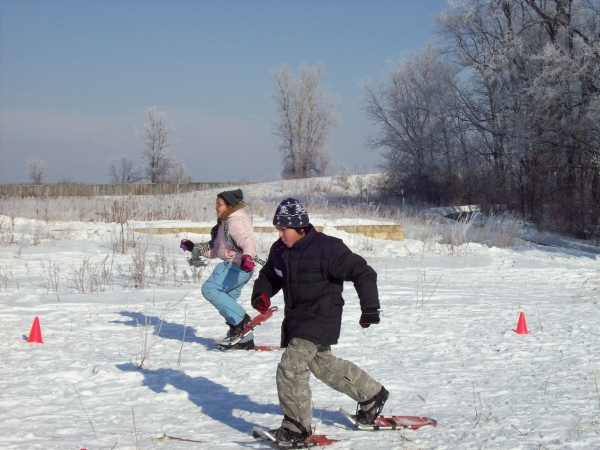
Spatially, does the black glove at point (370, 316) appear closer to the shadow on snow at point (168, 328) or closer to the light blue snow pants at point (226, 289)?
the light blue snow pants at point (226, 289)

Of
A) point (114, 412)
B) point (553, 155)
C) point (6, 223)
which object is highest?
point (553, 155)

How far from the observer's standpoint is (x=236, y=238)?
654 cm

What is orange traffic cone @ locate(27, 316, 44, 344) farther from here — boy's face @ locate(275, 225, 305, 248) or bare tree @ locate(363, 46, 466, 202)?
bare tree @ locate(363, 46, 466, 202)

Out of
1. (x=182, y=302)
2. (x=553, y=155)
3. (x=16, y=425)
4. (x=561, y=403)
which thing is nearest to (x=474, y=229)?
(x=553, y=155)

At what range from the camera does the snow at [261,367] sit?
14.0 ft

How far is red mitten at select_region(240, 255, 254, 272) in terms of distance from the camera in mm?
6121

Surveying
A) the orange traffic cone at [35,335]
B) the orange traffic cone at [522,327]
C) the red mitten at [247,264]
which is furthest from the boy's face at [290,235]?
the orange traffic cone at [522,327]

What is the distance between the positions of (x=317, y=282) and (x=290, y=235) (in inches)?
14.1

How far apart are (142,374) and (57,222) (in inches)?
533

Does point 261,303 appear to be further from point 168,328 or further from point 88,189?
point 88,189

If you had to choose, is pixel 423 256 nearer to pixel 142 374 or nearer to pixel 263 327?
pixel 263 327

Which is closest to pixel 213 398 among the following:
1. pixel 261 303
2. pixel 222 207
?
pixel 261 303

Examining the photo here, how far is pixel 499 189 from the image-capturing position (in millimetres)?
32562

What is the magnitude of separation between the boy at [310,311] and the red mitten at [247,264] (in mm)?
1655
